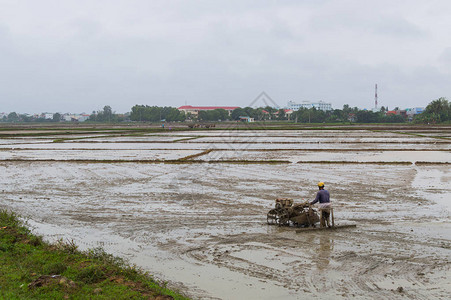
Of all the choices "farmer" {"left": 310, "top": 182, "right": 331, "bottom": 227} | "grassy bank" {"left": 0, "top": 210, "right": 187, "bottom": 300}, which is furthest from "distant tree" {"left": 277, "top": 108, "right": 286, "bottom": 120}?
"grassy bank" {"left": 0, "top": 210, "right": 187, "bottom": 300}

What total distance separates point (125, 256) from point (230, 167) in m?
13.8

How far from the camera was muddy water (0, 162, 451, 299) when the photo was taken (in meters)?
6.96

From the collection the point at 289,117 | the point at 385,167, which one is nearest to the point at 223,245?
the point at 385,167

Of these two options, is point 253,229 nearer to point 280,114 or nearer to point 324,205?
point 324,205

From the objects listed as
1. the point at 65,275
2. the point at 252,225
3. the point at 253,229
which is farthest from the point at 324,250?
the point at 65,275

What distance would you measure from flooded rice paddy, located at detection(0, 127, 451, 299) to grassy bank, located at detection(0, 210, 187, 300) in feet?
2.23

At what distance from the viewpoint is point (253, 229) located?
9.98 meters

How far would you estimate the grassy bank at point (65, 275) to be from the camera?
603 centimetres

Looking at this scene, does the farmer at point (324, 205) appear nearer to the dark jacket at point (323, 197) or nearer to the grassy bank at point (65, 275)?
the dark jacket at point (323, 197)

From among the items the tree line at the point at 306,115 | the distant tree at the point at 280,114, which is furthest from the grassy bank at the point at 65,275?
the distant tree at the point at 280,114

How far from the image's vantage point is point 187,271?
7484 millimetres

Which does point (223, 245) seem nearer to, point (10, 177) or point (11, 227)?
point (11, 227)

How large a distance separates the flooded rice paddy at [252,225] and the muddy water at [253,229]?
29mm

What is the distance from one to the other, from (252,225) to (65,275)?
15.7 ft
